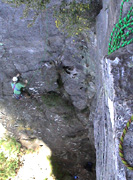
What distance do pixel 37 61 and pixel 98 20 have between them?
213 centimetres

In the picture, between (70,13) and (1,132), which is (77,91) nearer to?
(70,13)

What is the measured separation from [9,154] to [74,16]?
5510 mm

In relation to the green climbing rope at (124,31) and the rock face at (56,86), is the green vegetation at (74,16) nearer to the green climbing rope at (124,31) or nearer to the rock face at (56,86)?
the rock face at (56,86)

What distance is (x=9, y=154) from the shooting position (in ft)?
20.6

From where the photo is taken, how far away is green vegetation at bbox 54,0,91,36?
9.49ft

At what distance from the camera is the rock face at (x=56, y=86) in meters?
3.65

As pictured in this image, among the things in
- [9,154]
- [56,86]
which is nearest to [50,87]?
[56,86]

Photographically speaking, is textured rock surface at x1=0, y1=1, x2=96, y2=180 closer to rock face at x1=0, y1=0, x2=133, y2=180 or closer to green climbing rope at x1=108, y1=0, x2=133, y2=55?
rock face at x1=0, y1=0, x2=133, y2=180

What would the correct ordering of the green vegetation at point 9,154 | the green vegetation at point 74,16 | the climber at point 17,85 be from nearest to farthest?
1. the green vegetation at point 74,16
2. the climber at point 17,85
3. the green vegetation at point 9,154

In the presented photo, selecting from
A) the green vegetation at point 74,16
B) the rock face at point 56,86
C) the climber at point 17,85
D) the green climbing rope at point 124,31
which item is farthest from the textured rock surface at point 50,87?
the green climbing rope at point 124,31

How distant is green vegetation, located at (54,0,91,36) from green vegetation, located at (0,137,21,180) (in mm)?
4893

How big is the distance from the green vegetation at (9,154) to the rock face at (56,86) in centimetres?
37

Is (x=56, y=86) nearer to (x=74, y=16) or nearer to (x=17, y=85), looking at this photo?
(x=17, y=85)

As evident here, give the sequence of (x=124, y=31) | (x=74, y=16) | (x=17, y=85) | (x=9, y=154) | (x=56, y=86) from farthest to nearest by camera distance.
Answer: (x=9, y=154), (x=56, y=86), (x=17, y=85), (x=74, y=16), (x=124, y=31)
